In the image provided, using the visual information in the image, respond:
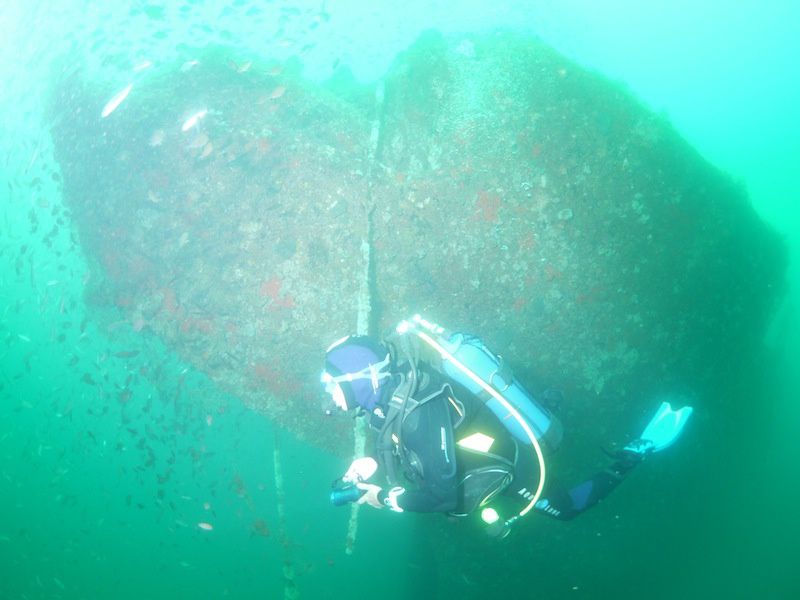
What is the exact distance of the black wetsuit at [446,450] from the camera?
2.96 meters

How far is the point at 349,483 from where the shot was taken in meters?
3.32

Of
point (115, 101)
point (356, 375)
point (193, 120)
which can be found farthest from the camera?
point (115, 101)

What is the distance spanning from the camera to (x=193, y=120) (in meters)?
4.93

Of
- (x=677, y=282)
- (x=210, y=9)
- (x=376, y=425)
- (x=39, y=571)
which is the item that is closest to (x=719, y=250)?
(x=677, y=282)

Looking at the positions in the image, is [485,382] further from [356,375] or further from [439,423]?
[356,375]

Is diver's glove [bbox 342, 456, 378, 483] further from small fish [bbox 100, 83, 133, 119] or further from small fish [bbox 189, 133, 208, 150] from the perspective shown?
small fish [bbox 100, 83, 133, 119]

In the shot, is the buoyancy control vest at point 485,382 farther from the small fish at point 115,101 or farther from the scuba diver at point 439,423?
the small fish at point 115,101

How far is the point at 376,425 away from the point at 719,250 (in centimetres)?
494

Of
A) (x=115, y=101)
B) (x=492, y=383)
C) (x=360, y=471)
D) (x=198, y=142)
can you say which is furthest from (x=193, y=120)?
(x=492, y=383)

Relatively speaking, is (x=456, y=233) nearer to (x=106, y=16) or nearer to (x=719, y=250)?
(x=719, y=250)

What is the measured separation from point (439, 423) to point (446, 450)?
202 mm

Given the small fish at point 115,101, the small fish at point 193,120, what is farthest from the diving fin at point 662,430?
the small fish at point 115,101

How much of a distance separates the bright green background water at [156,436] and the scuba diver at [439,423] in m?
1.80

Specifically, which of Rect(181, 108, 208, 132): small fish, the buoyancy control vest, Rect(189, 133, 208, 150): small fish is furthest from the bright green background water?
the buoyancy control vest
